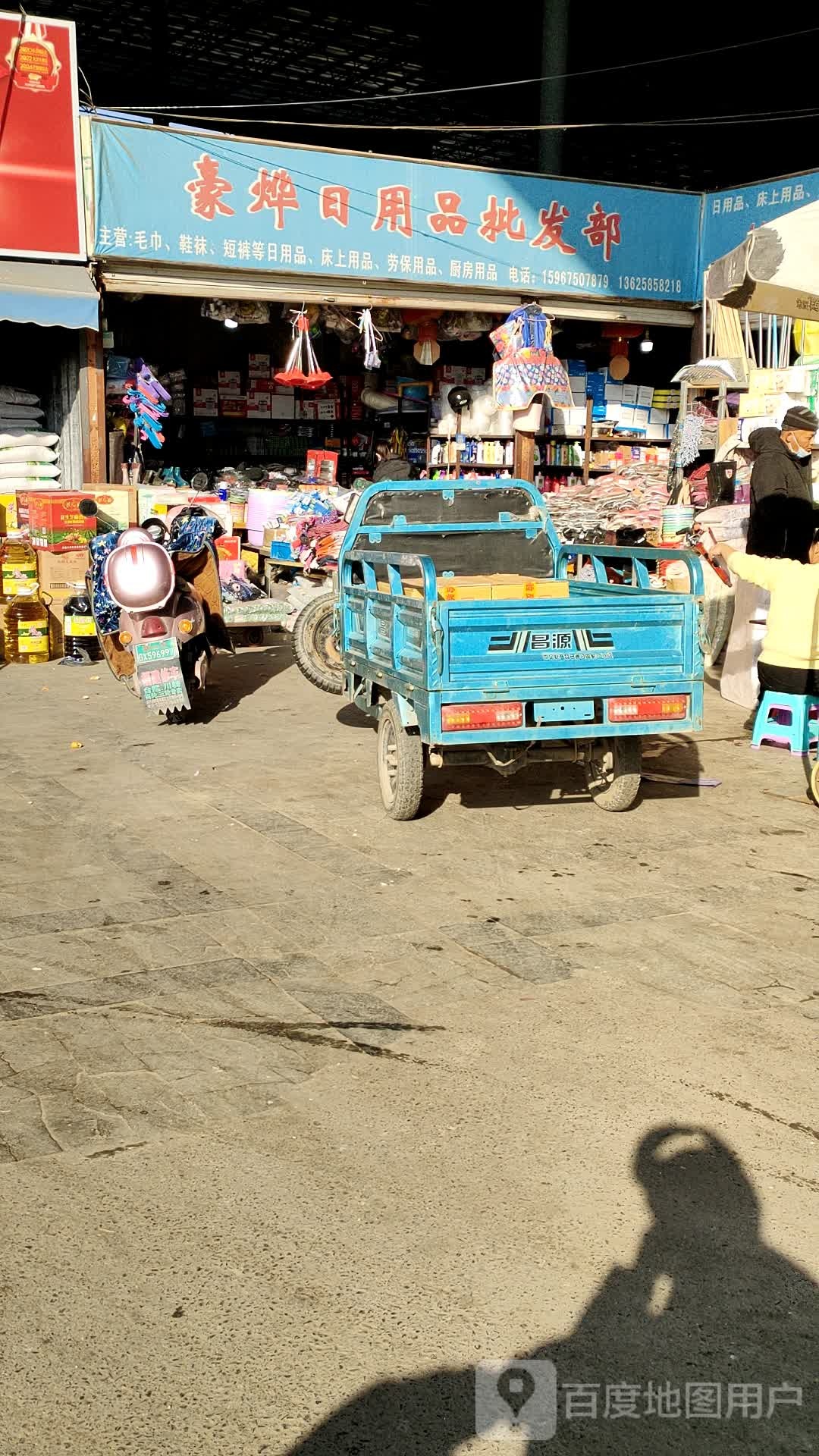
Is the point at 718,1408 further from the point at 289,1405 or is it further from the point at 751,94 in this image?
the point at 751,94

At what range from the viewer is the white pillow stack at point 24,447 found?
14484mm

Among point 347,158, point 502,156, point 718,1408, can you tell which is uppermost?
point 502,156

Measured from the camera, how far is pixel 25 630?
12781mm

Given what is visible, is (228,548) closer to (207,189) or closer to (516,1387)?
(207,189)

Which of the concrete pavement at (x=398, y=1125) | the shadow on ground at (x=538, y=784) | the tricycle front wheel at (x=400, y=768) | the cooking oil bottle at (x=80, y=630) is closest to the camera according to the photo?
the concrete pavement at (x=398, y=1125)

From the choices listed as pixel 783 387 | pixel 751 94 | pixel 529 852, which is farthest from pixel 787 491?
pixel 751 94

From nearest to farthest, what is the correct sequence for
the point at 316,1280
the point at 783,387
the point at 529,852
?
the point at 316,1280
the point at 529,852
the point at 783,387

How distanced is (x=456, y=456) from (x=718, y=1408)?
1553cm

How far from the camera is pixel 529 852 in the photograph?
6.76 meters

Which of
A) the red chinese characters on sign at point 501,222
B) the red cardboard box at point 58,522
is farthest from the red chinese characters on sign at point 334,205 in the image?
the red cardboard box at point 58,522

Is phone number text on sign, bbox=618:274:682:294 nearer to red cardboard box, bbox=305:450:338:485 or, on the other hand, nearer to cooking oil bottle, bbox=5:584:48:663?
red cardboard box, bbox=305:450:338:485

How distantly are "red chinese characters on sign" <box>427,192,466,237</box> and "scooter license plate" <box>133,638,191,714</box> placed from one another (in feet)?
29.2

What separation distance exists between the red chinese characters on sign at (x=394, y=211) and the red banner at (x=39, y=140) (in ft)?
11.9

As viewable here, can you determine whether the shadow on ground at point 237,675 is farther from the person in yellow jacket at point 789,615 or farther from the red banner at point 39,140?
the red banner at point 39,140
